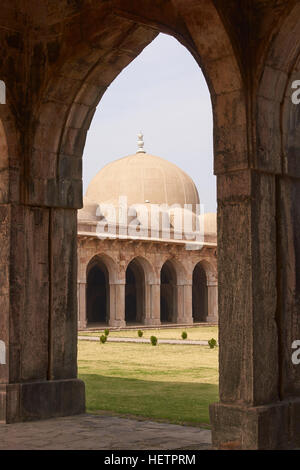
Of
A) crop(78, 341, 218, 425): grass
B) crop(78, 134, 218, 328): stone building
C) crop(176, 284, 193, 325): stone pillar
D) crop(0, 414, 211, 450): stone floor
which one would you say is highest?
crop(78, 134, 218, 328): stone building

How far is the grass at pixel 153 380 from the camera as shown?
28.6ft

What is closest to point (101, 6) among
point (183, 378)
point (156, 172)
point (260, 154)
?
point (260, 154)

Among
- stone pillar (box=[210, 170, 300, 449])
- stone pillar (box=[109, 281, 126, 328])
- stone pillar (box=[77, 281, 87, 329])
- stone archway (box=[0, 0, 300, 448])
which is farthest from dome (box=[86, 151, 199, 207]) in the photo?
stone pillar (box=[210, 170, 300, 449])

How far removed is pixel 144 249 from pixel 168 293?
5959 millimetres

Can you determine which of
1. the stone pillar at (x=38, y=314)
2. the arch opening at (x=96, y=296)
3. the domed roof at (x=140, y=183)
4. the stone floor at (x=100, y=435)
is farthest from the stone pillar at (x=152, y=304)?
the stone floor at (x=100, y=435)

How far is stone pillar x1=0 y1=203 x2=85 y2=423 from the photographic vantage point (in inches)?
296

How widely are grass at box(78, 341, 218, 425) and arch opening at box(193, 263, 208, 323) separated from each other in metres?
20.2

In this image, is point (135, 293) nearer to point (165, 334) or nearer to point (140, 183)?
point (140, 183)

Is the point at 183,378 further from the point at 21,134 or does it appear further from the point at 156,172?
the point at 156,172

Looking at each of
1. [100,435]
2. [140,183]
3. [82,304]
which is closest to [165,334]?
[82,304]

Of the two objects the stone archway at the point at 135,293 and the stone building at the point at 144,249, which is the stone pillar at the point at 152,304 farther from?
the stone archway at the point at 135,293

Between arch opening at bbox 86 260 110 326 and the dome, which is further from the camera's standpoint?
the dome

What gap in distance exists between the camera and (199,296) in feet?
136

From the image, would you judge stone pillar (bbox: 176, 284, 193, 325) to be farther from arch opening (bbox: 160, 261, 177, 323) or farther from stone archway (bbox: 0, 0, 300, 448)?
stone archway (bbox: 0, 0, 300, 448)
